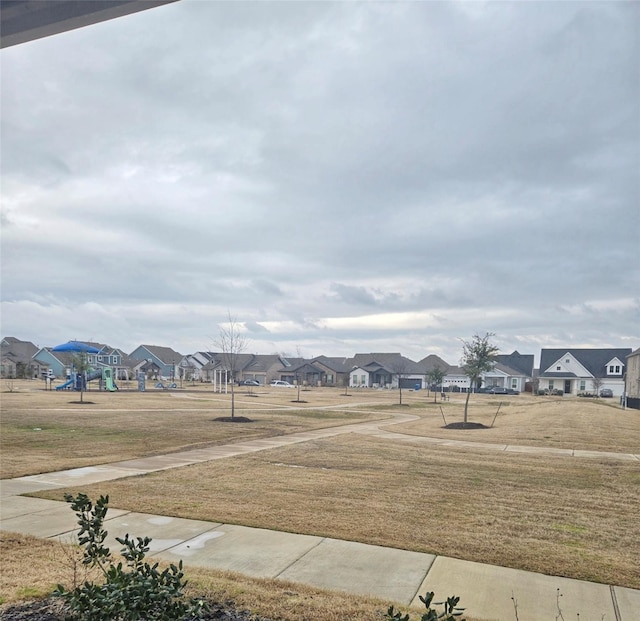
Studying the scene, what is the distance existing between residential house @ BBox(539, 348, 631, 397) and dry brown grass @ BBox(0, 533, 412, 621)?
228 ft

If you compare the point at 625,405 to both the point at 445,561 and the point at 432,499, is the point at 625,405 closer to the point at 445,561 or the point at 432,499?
the point at 432,499

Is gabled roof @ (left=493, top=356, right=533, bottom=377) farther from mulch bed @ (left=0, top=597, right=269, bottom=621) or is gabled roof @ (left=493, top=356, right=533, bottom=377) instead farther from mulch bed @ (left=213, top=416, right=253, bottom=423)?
mulch bed @ (left=0, top=597, right=269, bottom=621)

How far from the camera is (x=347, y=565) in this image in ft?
18.4

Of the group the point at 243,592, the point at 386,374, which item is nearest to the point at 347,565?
the point at 243,592

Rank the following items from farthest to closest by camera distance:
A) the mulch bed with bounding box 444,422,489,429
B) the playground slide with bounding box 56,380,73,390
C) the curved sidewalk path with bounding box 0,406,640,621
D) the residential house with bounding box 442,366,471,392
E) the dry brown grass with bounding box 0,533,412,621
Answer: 1. the residential house with bounding box 442,366,471,392
2. the playground slide with bounding box 56,380,73,390
3. the mulch bed with bounding box 444,422,489,429
4. the curved sidewalk path with bounding box 0,406,640,621
5. the dry brown grass with bounding box 0,533,412,621

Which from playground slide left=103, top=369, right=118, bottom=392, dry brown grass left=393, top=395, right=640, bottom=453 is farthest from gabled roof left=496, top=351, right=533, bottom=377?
dry brown grass left=393, top=395, right=640, bottom=453

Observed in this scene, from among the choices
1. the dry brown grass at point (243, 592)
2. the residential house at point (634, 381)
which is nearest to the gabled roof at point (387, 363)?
the residential house at point (634, 381)

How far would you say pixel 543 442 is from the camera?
1664cm

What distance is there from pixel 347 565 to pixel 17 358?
9530 centimetres

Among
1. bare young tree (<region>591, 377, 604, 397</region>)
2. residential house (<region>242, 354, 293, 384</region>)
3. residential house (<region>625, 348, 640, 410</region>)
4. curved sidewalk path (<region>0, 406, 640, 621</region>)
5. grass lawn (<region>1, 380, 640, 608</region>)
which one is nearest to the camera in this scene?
curved sidewalk path (<region>0, 406, 640, 621</region>)

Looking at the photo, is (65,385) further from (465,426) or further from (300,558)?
(300,558)

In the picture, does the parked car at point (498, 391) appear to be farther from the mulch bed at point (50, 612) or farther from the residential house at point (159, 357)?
the mulch bed at point (50, 612)

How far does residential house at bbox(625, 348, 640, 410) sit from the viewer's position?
4158 centimetres

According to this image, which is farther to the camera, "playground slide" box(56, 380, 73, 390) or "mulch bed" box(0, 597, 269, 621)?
"playground slide" box(56, 380, 73, 390)
